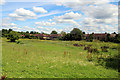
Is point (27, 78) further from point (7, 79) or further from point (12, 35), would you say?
point (12, 35)

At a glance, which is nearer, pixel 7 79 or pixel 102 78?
pixel 7 79

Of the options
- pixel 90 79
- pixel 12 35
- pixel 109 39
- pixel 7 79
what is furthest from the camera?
pixel 109 39

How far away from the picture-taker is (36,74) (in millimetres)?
7051

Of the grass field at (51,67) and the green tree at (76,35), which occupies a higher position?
the green tree at (76,35)

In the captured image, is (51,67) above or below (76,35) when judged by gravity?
below

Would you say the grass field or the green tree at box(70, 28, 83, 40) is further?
the green tree at box(70, 28, 83, 40)

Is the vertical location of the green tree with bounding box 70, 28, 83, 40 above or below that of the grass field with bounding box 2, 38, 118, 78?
above

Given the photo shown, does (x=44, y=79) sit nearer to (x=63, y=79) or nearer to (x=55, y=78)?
(x=55, y=78)

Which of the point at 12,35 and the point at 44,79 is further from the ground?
the point at 12,35

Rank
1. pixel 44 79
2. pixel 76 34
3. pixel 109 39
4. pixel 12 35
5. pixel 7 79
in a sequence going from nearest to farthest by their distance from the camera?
pixel 7 79 → pixel 44 79 → pixel 12 35 → pixel 109 39 → pixel 76 34

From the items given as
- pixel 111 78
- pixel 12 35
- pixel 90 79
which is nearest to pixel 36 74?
pixel 90 79

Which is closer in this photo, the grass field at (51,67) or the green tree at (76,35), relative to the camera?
the grass field at (51,67)

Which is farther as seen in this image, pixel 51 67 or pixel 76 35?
pixel 76 35

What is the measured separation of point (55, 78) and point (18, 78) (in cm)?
226
